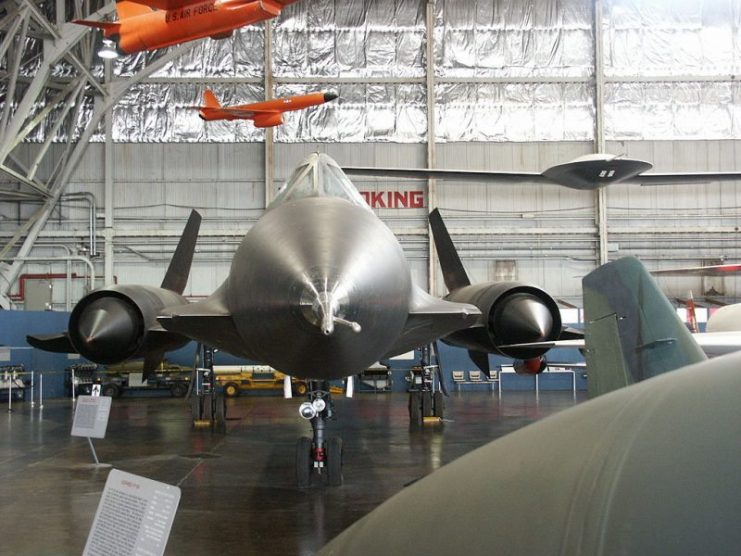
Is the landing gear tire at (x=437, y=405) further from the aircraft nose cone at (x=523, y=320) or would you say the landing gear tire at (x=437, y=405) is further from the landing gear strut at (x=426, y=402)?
the aircraft nose cone at (x=523, y=320)

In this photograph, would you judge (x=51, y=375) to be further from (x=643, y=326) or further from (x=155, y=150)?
(x=643, y=326)

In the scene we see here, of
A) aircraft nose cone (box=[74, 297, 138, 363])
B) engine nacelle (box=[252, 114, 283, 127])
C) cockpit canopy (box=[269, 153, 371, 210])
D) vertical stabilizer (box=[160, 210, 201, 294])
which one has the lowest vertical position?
aircraft nose cone (box=[74, 297, 138, 363])

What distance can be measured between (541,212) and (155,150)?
12.8m

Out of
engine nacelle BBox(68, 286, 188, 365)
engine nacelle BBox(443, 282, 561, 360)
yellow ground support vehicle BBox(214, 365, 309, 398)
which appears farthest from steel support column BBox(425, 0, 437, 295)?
engine nacelle BBox(68, 286, 188, 365)

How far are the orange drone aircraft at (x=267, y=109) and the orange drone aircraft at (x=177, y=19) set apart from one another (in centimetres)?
316

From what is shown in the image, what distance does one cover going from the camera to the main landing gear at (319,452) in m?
6.77

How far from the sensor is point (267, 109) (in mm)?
18828

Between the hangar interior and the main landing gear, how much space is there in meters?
15.7

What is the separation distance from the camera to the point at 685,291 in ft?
73.9

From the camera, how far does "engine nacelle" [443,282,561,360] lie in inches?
320

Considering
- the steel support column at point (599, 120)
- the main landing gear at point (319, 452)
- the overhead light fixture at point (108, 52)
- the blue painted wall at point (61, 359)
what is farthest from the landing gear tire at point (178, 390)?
the main landing gear at point (319, 452)

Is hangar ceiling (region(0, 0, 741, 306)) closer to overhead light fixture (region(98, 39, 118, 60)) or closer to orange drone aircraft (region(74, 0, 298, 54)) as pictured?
overhead light fixture (region(98, 39, 118, 60))

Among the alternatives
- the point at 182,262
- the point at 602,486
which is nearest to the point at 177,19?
the point at 182,262

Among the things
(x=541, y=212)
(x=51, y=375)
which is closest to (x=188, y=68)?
(x=51, y=375)
